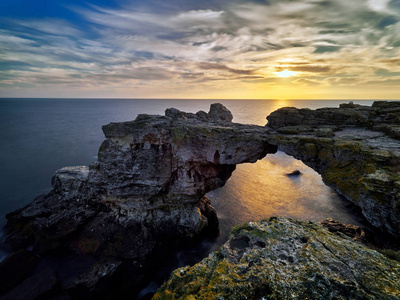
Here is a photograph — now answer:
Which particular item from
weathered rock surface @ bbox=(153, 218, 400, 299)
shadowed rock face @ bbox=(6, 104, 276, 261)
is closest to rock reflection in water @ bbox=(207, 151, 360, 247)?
shadowed rock face @ bbox=(6, 104, 276, 261)

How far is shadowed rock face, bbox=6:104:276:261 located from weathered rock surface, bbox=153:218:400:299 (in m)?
11.2

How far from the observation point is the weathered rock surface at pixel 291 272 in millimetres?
6301

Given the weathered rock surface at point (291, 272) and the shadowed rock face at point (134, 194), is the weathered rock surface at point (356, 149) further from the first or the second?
the shadowed rock face at point (134, 194)

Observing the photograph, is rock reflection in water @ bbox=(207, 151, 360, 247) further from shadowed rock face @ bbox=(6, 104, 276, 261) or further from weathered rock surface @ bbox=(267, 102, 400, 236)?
weathered rock surface @ bbox=(267, 102, 400, 236)

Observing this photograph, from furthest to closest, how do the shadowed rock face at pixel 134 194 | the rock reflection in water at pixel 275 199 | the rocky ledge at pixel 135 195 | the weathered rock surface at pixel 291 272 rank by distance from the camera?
1. the rock reflection in water at pixel 275 199
2. the shadowed rock face at pixel 134 194
3. the rocky ledge at pixel 135 195
4. the weathered rock surface at pixel 291 272

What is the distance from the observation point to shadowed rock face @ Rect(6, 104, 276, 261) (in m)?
20.5

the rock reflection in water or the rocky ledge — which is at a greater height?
the rocky ledge

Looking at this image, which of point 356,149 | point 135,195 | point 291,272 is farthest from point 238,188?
point 291,272

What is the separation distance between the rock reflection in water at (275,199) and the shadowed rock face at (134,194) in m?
6.04

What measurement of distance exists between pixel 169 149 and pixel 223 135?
675 cm

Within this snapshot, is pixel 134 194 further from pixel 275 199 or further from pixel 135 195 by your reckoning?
pixel 275 199

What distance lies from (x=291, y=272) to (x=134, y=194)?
18.8 metres

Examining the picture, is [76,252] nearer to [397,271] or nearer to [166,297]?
[166,297]

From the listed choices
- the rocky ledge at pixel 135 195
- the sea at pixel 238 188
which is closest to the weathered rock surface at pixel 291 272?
the rocky ledge at pixel 135 195
